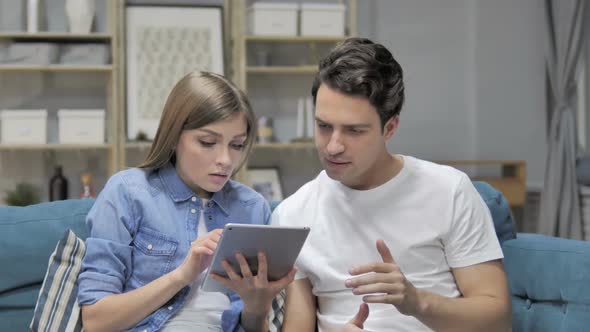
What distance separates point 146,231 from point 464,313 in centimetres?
69

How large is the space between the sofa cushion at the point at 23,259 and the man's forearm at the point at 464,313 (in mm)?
848

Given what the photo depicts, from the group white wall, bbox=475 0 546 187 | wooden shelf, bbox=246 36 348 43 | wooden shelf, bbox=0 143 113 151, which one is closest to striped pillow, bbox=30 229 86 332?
wooden shelf, bbox=0 143 113 151

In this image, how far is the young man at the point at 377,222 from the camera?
1550mm

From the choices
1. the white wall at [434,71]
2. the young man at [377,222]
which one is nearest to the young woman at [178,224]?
the young man at [377,222]

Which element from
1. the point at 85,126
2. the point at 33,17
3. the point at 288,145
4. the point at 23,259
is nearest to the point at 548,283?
the point at 23,259

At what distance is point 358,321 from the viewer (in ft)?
4.93

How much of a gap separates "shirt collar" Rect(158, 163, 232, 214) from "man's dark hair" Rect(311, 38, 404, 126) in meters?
0.34

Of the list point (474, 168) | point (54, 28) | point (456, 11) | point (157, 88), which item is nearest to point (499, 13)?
point (456, 11)

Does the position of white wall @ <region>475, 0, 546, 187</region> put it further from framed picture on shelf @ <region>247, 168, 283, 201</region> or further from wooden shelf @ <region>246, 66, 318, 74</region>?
framed picture on shelf @ <region>247, 168, 283, 201</region>

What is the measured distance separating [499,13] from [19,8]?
312cm

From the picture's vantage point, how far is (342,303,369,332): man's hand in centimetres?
149

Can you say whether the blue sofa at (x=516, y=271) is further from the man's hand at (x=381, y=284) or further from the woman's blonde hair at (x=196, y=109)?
the man's hand at (x=381, y=284)

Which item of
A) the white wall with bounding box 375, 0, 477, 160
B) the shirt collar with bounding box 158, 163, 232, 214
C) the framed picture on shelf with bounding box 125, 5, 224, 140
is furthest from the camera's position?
the white wall with bounding box 375, 0, 477, 160

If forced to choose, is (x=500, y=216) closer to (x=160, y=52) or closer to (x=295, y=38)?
(x=295, y=38)
